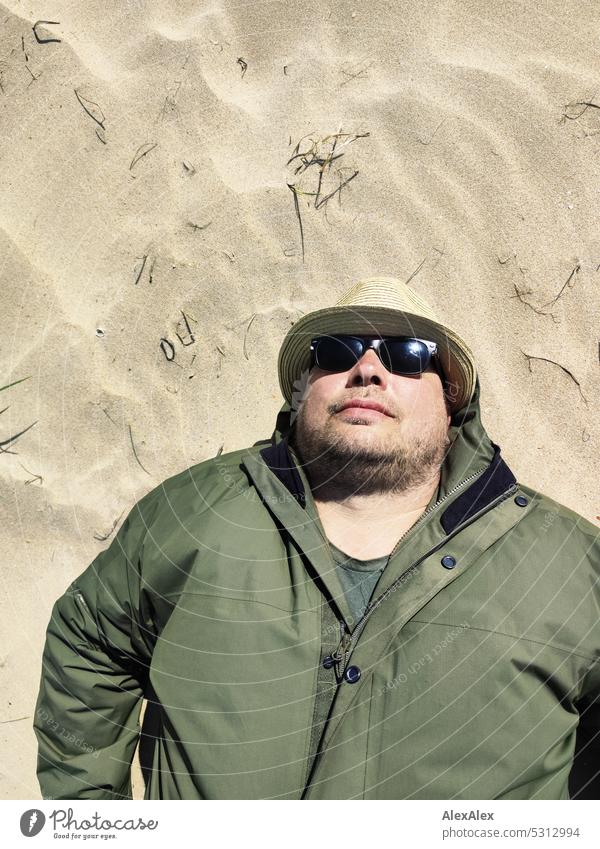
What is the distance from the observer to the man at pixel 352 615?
2516 millimetres

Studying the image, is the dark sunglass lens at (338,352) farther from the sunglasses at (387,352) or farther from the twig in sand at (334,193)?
the twig in sand at (334,193)

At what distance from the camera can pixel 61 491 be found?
3537 millimetres

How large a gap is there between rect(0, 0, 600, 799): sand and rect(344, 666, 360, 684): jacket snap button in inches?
53.7

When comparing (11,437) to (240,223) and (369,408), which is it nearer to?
(240,223)

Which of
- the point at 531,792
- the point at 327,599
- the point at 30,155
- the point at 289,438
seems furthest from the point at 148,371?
the point at 531,792

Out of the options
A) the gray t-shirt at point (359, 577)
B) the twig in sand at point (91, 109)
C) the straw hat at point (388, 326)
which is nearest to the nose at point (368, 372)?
the straw hat at point (388, 326)

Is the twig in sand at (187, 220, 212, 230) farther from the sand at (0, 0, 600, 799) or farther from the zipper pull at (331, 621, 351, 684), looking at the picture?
the zipper pull at (331, 621, 351, 684)

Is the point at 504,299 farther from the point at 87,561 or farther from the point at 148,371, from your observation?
the point at 87,561

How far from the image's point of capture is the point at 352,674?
99.4 inches

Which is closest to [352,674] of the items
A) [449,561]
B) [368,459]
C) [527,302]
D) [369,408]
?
[449,561]

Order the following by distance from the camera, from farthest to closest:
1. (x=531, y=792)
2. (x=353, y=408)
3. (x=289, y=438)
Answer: (x=289, y=438), (x=353, y=408), (x=531, y=792)

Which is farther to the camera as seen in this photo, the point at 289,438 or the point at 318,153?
the point at 318,153

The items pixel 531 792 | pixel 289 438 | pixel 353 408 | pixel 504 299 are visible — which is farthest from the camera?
pixel 504 299
